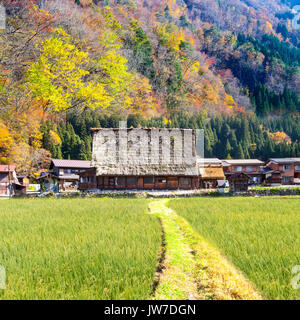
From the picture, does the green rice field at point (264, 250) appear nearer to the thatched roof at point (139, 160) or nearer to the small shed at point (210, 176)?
the thatched roof at point (139, 160)

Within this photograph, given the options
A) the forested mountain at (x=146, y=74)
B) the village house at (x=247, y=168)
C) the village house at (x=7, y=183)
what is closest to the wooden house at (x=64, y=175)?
the forested mountain at (x=146, y=74)

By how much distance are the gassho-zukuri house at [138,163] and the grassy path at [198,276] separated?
21.7 m

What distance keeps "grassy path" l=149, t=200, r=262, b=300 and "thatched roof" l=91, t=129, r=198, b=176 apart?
2152 cm

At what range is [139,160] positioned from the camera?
90.6 feet

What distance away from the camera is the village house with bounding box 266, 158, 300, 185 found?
42938 mm

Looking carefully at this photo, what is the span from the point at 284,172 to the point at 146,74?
3283 cm

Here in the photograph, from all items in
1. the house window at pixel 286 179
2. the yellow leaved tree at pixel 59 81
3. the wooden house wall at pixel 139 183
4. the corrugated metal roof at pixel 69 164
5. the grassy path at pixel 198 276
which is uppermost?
the yellow leaved tree at pixel 59 81

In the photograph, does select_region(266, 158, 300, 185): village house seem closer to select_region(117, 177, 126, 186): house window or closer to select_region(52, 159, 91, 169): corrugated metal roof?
select_region(117, 177, 126, 186): house window

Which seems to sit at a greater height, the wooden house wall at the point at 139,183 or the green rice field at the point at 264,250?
the green rice field at the point at 264,250

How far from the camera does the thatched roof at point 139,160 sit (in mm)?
26938

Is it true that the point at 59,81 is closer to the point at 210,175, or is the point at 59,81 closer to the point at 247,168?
the point at 210,175

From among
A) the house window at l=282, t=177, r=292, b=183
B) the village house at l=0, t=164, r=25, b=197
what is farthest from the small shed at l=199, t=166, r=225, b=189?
the village house at l=0, t=164, r=25, b=197
